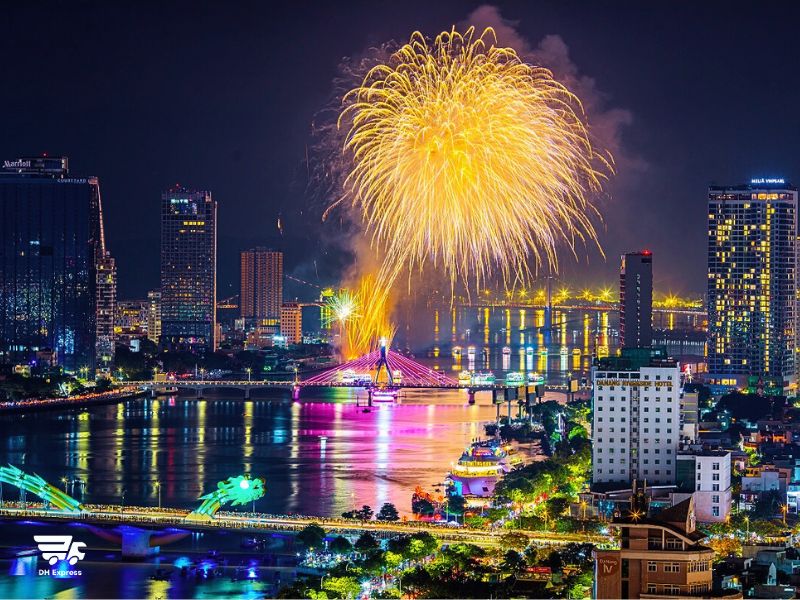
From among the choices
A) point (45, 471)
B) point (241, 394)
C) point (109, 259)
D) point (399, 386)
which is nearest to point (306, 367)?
point (109, 259)

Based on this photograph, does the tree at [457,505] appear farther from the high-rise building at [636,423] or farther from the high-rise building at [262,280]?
the high-rise building at [262,280]

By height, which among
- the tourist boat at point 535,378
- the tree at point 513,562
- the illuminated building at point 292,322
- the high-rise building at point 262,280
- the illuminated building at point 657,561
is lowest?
the tree at point 513,562

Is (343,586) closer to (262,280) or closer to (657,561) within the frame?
(657,561)

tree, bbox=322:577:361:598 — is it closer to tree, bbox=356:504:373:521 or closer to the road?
the road

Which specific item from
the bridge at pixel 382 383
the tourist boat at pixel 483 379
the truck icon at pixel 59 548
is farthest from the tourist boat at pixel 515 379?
the truck icon at pixel 59 548

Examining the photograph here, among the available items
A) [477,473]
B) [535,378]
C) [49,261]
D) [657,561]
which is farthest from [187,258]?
[657,561]
